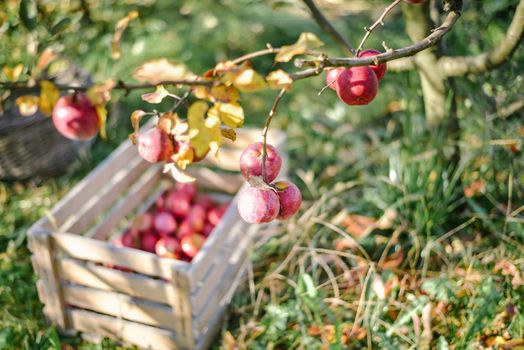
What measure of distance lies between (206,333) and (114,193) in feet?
2.28

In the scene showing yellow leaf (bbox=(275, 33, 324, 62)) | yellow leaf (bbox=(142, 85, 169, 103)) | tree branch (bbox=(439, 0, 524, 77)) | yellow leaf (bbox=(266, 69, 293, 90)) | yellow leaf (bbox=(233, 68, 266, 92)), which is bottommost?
tree branch (bbox=(439, 0, 524, 77))

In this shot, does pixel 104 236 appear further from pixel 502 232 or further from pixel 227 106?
pixel 502 232

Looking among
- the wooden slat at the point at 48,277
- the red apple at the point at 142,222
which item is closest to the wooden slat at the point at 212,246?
the red apple at the point at 142,222

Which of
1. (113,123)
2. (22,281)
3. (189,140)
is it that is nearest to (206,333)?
(22,281)

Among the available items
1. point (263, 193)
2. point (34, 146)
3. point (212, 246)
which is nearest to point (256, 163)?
point (263, 193)

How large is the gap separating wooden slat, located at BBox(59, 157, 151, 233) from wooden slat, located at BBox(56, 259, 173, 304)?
0.51 feet

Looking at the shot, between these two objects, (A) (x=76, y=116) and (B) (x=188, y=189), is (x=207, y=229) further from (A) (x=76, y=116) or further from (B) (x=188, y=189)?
(A) (x=76, y=116)

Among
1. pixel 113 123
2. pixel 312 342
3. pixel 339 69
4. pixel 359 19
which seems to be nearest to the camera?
pixel 339 69

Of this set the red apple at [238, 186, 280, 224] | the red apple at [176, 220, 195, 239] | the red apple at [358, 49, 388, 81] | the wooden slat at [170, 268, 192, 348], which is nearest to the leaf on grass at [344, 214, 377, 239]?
the red apple at [176, 220, 195, 239]

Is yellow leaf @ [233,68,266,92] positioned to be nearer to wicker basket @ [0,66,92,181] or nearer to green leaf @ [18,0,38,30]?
green leaf @ [18,0,38,30]

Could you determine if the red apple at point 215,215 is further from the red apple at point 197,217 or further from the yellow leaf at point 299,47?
the yellow leaf at point 299,47

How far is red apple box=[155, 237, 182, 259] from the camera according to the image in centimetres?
207

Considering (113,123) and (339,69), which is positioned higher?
(339,69)

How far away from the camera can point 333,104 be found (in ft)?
10.0
